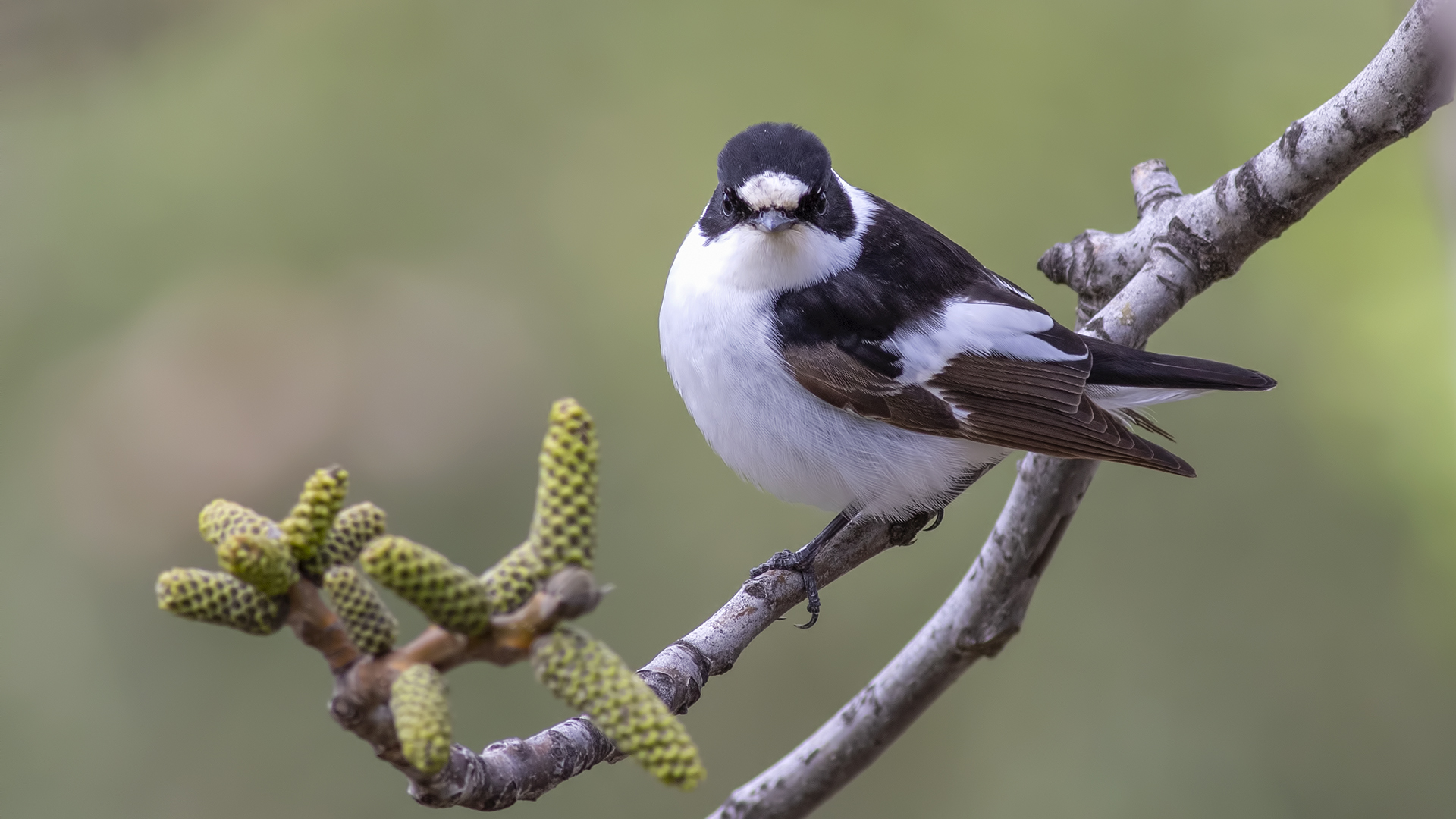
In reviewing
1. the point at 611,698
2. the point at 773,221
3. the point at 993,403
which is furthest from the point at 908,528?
the point at 611,698

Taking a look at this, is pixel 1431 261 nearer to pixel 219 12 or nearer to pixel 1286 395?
pixel 1286 395

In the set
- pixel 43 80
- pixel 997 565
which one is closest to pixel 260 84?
pixel 43 80

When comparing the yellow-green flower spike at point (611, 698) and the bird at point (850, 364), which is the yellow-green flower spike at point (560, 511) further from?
the bird at point (850, 364)

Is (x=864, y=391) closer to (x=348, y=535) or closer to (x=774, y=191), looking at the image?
(x=774, y=191)

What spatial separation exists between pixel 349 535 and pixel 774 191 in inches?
51.7

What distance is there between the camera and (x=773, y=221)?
2131mm

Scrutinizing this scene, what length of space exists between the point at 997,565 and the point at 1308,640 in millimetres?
1649

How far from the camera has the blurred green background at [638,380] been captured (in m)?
3.42

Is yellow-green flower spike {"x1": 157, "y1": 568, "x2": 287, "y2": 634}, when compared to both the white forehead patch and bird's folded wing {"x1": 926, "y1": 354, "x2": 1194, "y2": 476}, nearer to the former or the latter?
the white forehead patch

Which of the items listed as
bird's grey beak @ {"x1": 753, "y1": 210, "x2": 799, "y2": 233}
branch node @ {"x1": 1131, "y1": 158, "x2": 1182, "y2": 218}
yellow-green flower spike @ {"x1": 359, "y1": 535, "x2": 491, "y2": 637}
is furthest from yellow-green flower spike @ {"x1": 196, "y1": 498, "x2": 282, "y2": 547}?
branch node @ {"x1": 1131, "y1": 158, "x2": 1182, "y2": 218}

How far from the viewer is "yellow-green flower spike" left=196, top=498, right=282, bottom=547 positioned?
96 cm

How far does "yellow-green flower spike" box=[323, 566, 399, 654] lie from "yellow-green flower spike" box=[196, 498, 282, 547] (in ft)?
0.21

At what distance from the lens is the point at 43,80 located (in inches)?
158

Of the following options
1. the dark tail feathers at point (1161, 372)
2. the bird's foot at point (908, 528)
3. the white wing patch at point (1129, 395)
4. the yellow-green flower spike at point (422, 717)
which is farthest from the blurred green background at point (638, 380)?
the yellow-green flower spike at point (422, 717)
